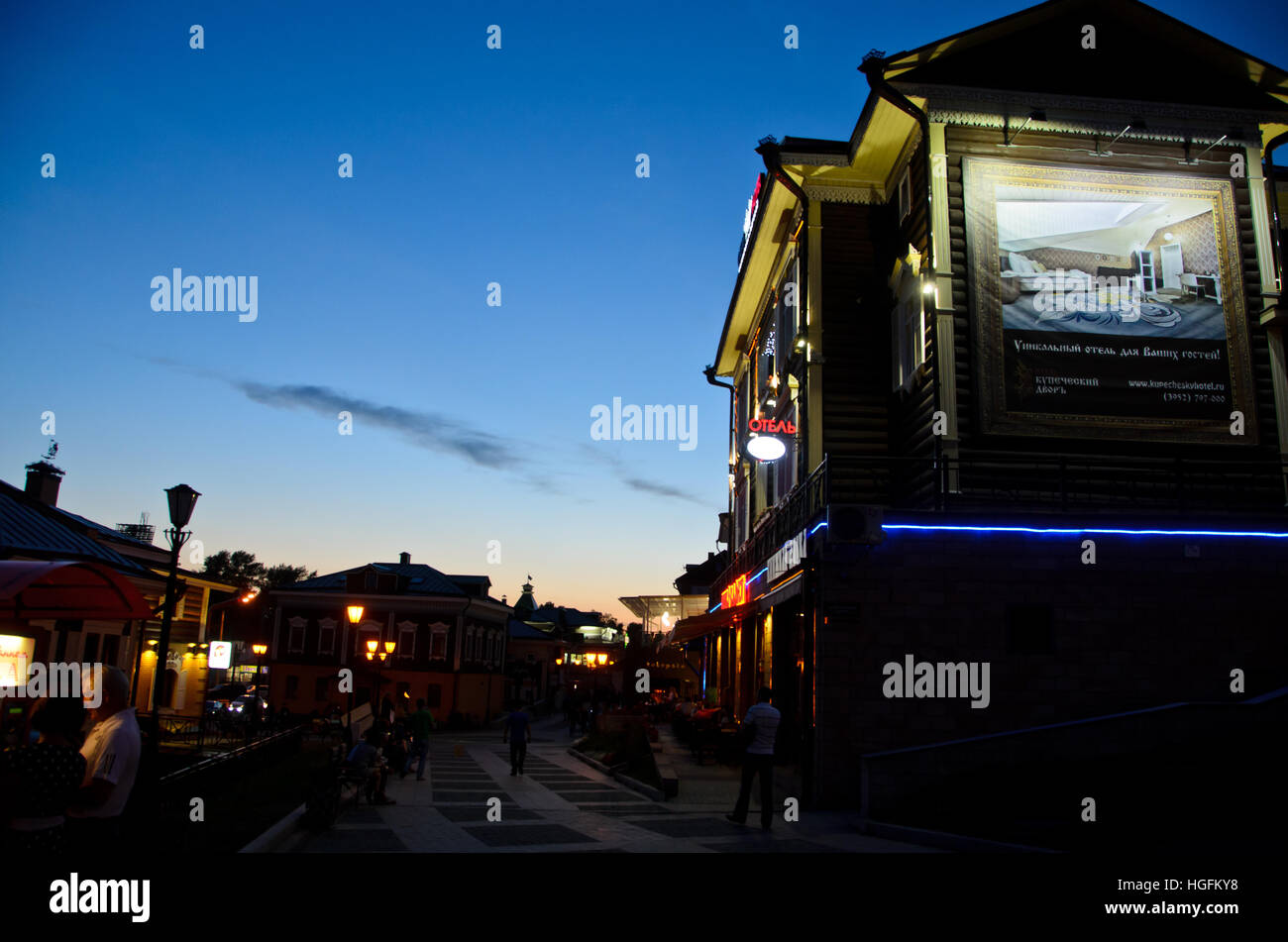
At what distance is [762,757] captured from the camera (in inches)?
432

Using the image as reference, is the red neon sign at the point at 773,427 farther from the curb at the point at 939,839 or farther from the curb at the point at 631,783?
the curb at the point at 939,839

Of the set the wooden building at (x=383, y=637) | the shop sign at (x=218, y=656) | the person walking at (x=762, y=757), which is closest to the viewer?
the person walking at (x=762, y=757)

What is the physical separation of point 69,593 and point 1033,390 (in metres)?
14.8

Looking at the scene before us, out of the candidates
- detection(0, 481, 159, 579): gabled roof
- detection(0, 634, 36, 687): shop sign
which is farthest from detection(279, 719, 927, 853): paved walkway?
detection(0, 481, 159, 579): gabled roof

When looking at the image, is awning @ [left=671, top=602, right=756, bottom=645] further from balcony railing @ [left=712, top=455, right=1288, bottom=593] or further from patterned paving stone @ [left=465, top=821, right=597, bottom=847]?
patterned paving stone @ [left=465, top=821, right=597, bottom=847]

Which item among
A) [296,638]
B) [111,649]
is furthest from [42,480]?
[296,638]

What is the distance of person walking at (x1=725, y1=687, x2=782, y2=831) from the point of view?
10.8 meters

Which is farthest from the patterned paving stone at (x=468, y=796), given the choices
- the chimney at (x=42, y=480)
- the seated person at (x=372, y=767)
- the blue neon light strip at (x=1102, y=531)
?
the chimney at (x=42, y=480)

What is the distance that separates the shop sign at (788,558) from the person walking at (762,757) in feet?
12.6

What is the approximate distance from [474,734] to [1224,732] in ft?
122

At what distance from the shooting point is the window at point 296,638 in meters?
48.8

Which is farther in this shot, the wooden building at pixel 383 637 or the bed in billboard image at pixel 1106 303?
the wooden building at pixel 383 637
